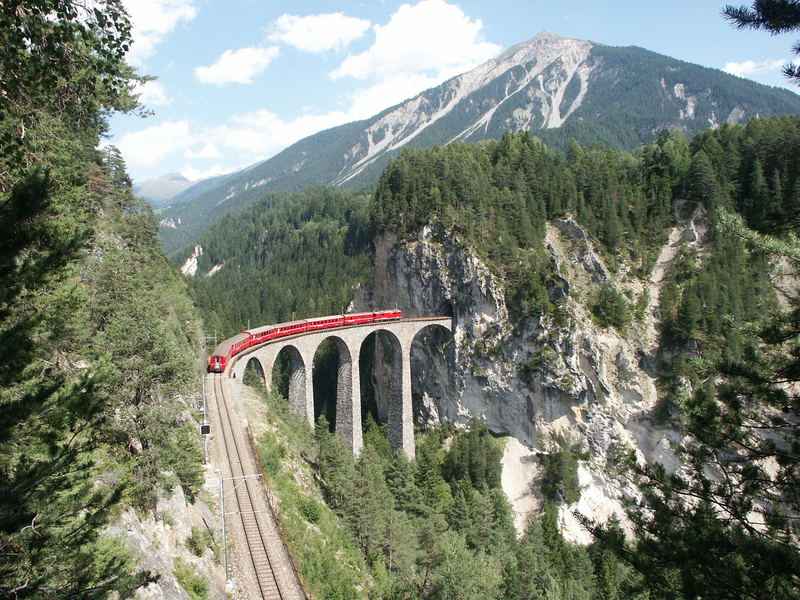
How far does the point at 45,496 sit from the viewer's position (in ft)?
25.2

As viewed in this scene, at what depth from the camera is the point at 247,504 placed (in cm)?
2144

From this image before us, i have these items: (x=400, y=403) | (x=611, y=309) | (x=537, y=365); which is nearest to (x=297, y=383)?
(x=400, y=403)

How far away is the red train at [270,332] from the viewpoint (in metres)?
37.1

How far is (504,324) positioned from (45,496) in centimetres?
5334

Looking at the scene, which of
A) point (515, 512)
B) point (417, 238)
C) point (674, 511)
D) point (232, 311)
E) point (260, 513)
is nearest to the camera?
point (674, 511)

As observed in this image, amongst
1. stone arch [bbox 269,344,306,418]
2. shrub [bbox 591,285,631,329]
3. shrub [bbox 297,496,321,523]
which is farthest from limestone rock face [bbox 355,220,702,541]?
shrub [bbox 297,496,321,523]

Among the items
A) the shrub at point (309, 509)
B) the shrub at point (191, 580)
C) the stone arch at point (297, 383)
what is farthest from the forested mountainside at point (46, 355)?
the stone arch at point (297, 383)

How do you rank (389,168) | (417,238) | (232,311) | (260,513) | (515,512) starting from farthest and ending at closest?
(232,311), (389,168), (417,238), (515,512), (260,513)

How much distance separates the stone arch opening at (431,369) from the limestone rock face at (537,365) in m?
0.13

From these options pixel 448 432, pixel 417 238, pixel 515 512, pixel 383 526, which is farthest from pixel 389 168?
pixel 383 526

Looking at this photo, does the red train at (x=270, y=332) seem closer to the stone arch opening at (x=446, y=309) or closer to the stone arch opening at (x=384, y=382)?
the stone arch opening at (x=384, y=382)

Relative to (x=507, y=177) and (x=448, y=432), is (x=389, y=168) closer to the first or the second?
(x=507, y=177)

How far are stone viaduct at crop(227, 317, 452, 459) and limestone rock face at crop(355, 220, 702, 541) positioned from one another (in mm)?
5019

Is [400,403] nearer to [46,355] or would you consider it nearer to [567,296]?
[567,296]
